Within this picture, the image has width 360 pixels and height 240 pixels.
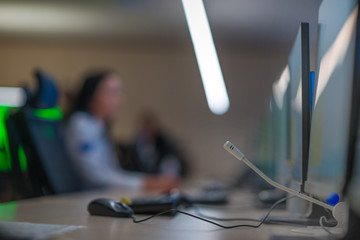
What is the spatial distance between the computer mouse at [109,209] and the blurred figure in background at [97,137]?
56.7 inches

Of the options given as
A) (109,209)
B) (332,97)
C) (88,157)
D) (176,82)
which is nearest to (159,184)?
(88,157)

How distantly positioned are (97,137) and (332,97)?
83.9 inches

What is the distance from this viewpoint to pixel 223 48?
7320mm

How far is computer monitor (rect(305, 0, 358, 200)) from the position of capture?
0.65 meters

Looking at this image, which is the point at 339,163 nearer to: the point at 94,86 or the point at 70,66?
the point at 94,86

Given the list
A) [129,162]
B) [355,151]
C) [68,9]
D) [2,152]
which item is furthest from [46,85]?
[68,9]

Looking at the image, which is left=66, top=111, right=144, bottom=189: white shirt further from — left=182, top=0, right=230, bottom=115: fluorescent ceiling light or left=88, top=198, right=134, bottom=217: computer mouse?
left=88, top=198, right=134, bottom=217: computer mouse

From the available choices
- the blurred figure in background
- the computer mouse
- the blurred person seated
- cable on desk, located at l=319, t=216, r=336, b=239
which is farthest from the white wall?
cable on desk, located at l=319, t=216, r=336, b=239

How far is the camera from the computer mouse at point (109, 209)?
1.02 meters

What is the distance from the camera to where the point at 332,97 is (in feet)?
2.39

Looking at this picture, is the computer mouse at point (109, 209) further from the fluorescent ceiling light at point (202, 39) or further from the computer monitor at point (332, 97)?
the fluorescent ceiling light at point (202, 39)

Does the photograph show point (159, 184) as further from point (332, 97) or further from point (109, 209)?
point (332, 97)

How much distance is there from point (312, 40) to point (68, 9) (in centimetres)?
515

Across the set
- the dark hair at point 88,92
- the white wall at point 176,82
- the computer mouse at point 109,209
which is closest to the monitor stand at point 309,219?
the computer mouse at point 109,209
